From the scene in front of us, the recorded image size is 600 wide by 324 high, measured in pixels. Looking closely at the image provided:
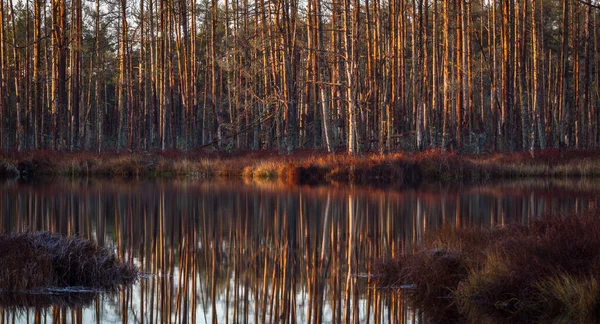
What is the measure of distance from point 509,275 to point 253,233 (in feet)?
26.1

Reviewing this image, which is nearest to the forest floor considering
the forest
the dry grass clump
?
the forest

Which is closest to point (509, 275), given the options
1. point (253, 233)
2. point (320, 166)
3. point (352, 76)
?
point (253, 233)

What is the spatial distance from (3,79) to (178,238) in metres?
35.2

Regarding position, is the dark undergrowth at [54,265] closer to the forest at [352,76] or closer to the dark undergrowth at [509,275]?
the dark undergrowth at [509,275]

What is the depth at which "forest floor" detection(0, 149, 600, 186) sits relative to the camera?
31656 mm

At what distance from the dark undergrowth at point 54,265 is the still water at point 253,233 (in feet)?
1.51

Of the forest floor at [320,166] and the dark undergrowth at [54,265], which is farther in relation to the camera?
the forest floor at [320,166]

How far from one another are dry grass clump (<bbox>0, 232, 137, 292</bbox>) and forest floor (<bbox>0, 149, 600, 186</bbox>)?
20.4 metres

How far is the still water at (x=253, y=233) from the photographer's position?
927cm

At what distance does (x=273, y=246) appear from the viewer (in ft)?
47.2

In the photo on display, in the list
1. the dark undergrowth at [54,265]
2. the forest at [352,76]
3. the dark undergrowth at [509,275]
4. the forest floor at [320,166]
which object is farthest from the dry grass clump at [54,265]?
the forest at [352,76]

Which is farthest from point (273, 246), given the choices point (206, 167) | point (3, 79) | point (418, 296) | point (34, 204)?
point (3, 79)

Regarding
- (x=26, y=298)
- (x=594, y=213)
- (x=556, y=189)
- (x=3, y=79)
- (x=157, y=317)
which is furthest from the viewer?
(x=3, y=79)

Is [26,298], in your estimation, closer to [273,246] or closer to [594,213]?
[273,246]
